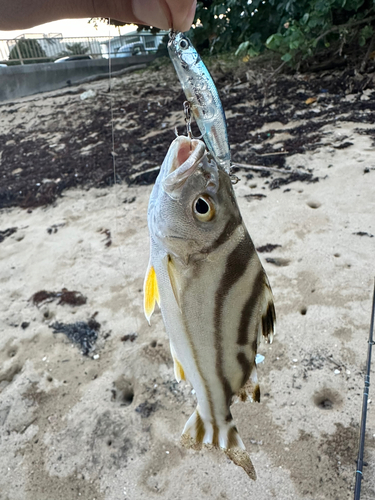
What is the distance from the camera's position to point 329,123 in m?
6.70

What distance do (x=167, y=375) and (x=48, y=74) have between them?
13.9m

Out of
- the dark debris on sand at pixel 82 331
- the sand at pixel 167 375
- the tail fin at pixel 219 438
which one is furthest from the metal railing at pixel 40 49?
the tail fin at pixel 219 438

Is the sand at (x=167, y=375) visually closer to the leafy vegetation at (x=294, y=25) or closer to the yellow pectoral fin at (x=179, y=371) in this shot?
the yellow pectoral fin at (x=179, y=371)

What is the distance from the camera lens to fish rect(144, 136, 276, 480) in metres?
1.14

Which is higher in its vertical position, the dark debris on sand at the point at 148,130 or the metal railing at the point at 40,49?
the metal railing at the point at 40,49

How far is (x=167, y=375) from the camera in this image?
3021mm

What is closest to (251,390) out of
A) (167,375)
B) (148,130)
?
(167,375)

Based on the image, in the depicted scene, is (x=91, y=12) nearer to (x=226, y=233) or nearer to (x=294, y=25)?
(x=226, y=233)

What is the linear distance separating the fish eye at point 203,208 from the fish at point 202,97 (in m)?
0.34

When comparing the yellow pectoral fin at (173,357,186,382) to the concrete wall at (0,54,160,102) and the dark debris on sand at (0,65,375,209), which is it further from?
the concrete wall at (0,54,160,102)

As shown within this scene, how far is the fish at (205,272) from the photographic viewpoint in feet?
3.76

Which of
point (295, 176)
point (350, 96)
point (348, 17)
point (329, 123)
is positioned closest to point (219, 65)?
point (348, 17)

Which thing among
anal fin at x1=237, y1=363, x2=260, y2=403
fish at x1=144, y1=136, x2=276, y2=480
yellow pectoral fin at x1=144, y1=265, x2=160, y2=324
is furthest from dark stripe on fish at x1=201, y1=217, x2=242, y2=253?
anal fin at x1=237, y1=363, x2=260, y2=403

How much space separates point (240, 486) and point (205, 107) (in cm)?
221
